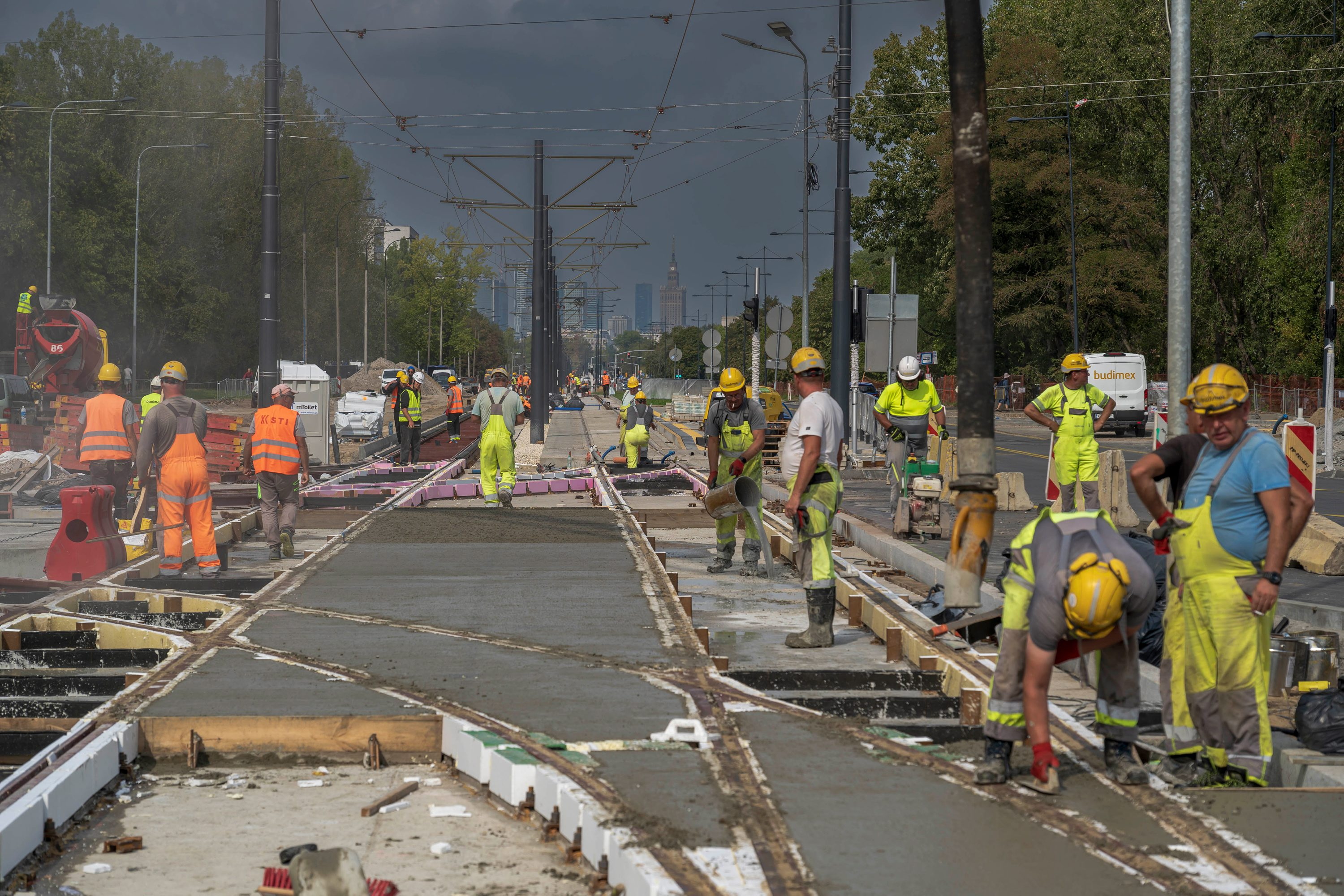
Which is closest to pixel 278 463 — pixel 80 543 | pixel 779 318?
pixel 80 543

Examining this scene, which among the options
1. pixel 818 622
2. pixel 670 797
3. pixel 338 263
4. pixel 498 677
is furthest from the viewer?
pixel 338 263

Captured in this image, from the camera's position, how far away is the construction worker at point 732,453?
1275cm

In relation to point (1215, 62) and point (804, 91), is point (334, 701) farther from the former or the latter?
point (1215, 62)

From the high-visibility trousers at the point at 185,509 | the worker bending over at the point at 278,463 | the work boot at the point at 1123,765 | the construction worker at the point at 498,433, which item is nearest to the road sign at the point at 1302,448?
the work boot at the point at 1123,765

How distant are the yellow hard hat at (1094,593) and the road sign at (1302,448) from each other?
780 centimetres

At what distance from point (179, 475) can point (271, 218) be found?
25.0 ft

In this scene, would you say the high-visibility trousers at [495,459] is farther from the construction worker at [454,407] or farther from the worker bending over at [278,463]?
the construction worker at [454,407]

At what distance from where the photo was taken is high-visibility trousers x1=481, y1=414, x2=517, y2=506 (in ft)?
58.0

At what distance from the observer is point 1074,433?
13.5 m

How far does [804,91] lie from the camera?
31828 mm

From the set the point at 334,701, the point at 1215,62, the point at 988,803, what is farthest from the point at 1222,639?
the point at 1215,62

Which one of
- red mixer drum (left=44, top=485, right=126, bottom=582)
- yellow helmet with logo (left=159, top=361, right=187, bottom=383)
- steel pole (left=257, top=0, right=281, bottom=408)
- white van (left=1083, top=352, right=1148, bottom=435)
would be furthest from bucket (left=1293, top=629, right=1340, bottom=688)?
white van (left=1083, top=352, right=1148, bottom=435)

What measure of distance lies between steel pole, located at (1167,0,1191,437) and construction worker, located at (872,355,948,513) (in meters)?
4.64

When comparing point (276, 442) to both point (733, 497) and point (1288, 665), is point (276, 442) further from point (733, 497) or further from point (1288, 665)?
point (1288, 665)
